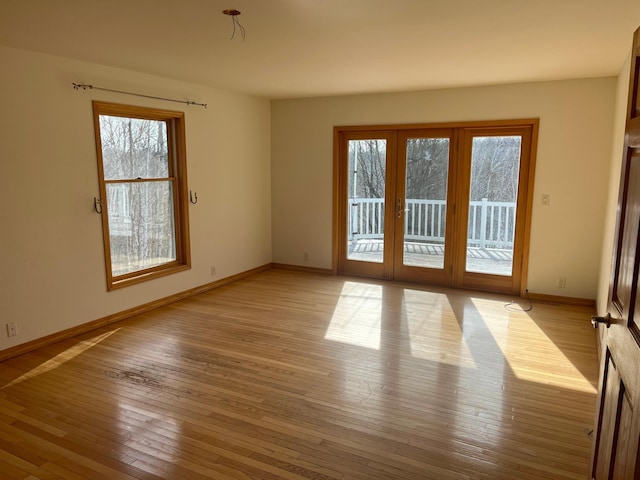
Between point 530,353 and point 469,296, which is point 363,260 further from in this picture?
point 530,353

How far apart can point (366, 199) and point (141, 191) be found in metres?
2.81

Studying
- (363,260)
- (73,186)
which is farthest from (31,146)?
(363,260)

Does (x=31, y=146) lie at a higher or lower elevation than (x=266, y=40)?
lower

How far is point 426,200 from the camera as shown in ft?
18.3

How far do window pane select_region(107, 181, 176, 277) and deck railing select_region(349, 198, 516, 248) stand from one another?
2420mm

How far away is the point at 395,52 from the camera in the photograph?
3477 mm

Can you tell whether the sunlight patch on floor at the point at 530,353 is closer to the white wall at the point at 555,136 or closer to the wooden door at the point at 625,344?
the white wall at the point at 555,136

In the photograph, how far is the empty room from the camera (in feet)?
7.82

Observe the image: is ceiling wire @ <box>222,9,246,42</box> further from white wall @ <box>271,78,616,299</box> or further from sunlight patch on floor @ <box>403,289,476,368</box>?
white wall @ <box>271,78,616,299</box>

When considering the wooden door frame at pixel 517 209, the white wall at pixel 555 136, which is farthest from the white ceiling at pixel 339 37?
the wooden door frame at pixel 517 209

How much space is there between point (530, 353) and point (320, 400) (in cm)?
186

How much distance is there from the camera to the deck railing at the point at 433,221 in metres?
5.20

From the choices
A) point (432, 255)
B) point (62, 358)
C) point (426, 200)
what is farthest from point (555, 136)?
point (62, 358)

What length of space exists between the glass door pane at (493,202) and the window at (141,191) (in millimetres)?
3376
